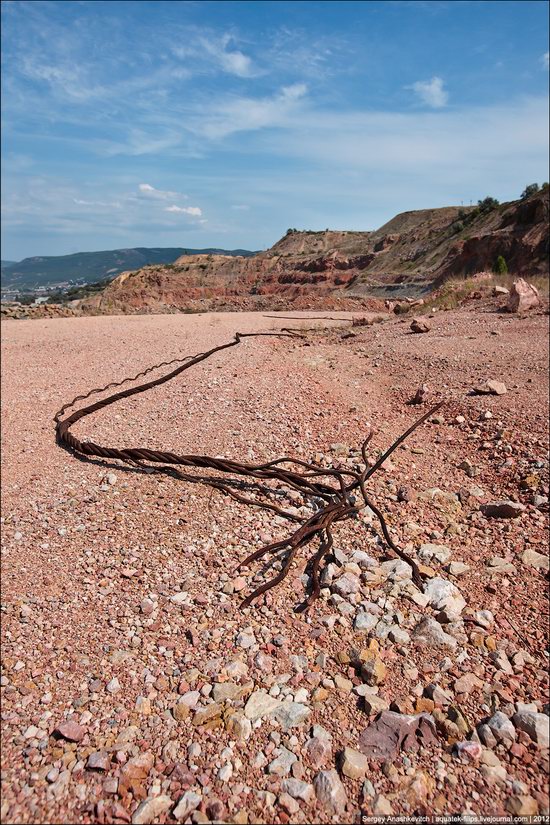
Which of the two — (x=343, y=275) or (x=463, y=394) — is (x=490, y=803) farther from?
(x=343, y=275)

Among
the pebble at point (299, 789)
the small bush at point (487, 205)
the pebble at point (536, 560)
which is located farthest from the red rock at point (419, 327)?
the small bush at point (487, 205)

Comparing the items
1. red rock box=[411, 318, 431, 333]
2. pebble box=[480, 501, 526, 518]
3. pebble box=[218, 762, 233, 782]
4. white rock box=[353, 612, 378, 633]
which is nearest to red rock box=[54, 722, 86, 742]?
pebble box=[218, 762, 233, 782]

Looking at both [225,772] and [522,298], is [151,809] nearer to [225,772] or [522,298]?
[225,772]

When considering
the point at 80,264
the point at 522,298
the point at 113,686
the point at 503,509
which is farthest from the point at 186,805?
the point at 80,264

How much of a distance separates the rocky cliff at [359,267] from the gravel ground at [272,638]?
60.6 ft

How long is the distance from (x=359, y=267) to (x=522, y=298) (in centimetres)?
4113

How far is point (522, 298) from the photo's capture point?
8.63m

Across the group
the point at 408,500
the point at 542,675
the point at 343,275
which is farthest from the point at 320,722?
the point at 343,275

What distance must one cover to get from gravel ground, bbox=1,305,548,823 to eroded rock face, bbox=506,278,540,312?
5410mm

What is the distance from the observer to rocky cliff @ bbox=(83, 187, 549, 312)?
25.7m

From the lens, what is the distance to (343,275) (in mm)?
43969

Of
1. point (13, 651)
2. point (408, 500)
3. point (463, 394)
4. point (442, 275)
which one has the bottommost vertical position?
point (13, 651)

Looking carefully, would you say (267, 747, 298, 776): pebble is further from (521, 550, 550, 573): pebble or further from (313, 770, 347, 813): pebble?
(521, 550, 550, 573): pebble

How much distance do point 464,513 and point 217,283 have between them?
4686cm
